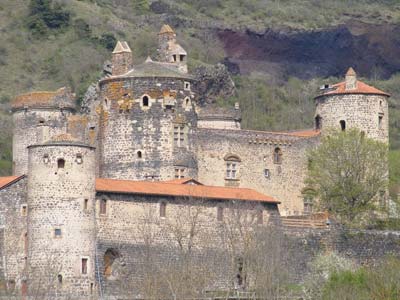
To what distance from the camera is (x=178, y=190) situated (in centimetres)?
9488

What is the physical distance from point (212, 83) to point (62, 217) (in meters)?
37.0

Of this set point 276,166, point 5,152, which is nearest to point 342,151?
point 276,166

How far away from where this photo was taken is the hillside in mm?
139750

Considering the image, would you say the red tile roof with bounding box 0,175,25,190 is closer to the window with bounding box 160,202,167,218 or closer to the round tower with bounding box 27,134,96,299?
the round tower with bounding box 27,134,96,299

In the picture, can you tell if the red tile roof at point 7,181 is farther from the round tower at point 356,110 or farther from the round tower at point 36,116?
the round tower at point 356,110

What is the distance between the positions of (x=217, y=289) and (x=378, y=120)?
1701 centimetres

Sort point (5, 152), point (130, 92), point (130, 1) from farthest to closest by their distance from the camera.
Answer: point (130, 1)
point (5, 152)
point (130, 92)

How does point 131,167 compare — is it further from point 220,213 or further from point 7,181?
point 7,181

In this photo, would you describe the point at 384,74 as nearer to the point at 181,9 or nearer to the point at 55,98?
the point at 181,9

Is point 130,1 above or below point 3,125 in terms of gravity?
above

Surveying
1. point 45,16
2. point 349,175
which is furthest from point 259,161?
point 45,16

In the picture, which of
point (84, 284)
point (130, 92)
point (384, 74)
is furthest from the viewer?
point (384, 74)

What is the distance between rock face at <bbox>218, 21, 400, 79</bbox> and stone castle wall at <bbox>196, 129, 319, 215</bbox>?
1828 inches

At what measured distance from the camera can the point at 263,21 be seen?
519 feet
